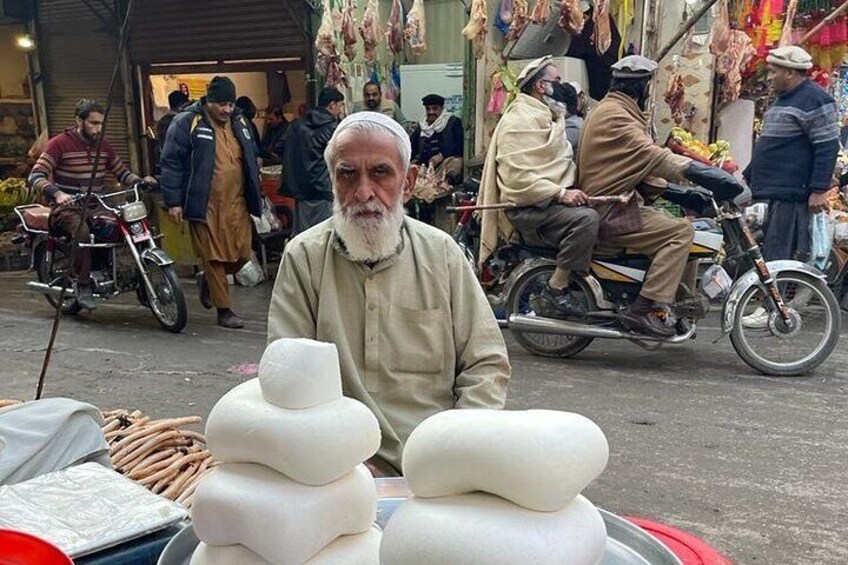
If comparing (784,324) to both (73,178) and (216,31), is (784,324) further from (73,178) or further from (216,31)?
(216,31)

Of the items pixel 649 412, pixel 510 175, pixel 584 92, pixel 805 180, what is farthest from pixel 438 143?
pixel 649 412

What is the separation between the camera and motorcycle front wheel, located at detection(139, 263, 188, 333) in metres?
5.73

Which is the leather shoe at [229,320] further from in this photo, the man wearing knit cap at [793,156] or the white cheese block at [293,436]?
the white cheese block at [293,436]

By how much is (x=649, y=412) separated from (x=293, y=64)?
575cm

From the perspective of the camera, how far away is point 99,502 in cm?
142

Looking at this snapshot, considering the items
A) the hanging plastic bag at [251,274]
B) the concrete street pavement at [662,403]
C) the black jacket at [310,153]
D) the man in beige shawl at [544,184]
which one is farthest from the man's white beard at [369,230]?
the hanging plastic bag at [251,274]

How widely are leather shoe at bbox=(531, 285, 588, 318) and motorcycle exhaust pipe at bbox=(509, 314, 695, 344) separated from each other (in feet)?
0.20

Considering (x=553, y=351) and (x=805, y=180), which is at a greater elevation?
(x=805, y=180)

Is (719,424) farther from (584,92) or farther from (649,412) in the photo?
(584,92)

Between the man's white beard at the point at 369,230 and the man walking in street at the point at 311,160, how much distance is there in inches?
181

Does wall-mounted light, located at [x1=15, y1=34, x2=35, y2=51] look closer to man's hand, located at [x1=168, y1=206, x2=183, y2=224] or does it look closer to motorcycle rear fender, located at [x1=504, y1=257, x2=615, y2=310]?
man's hand, located at [x1=168, y1=206, x2=183, y2=224]

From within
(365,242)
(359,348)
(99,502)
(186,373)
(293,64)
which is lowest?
(186,373)

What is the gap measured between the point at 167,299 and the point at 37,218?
158cm

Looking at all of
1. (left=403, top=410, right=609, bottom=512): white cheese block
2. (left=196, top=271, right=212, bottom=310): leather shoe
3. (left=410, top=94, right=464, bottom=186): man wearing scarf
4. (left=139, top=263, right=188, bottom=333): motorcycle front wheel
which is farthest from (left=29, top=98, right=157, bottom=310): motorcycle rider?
Result: (left=403, top=410, right=609, bottom=512): white cheese block
